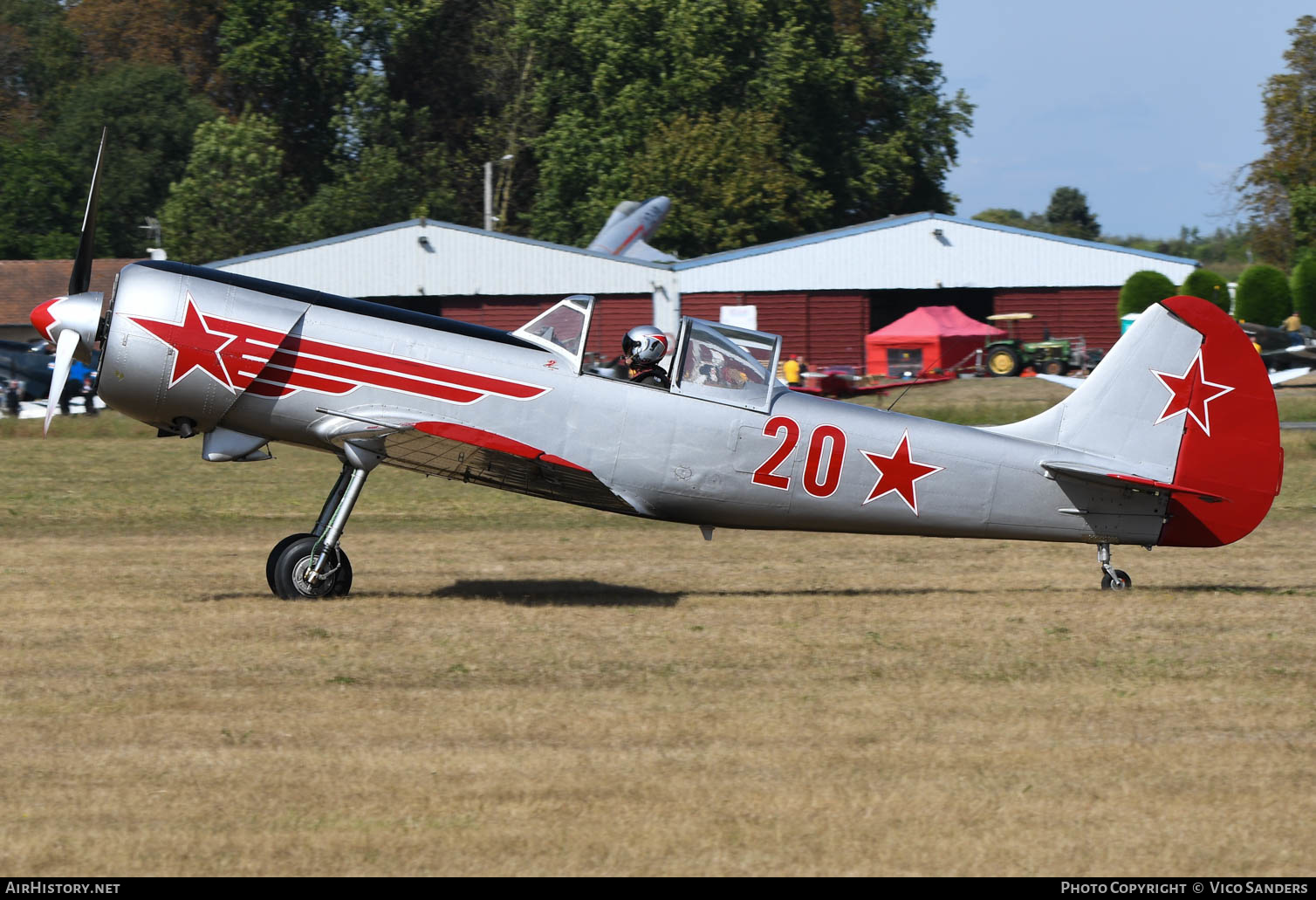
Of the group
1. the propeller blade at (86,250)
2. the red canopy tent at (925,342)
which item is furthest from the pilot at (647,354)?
the red canopy tent at (925,342)

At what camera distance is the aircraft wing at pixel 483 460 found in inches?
329

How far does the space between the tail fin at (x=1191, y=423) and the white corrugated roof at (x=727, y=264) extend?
30709mm

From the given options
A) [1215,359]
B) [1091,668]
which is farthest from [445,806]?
[1215,359]

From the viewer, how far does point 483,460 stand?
871cm

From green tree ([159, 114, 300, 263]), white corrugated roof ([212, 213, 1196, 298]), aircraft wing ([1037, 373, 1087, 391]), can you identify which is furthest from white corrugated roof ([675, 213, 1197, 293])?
green tree ([159, 114, 300, 263])

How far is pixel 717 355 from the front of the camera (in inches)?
360

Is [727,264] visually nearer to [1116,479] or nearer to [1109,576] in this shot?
[1109,576]

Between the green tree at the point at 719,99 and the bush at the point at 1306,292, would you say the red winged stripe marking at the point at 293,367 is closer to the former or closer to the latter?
Answer: the bush at the point at 1306,292

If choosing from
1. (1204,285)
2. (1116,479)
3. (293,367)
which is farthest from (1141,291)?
(293,367)

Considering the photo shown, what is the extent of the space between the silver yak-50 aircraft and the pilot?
9 cm

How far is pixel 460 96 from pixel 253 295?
194ft

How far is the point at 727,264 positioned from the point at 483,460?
105 ft

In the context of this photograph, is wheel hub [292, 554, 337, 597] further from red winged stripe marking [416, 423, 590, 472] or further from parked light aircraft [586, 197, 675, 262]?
parked light aircraft [586, 197, 675, 262]
